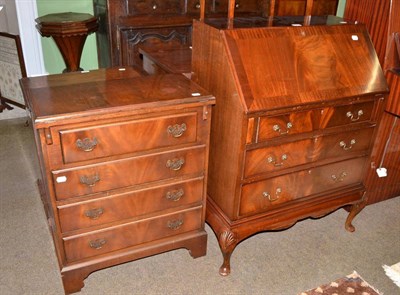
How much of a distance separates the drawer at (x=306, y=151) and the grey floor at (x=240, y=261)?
0.55 metres

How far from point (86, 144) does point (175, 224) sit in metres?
0.64

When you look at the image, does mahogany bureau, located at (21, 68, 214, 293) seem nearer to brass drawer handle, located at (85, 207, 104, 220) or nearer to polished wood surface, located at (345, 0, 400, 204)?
brass drawer handle, located at (85, 207, 104, 220)

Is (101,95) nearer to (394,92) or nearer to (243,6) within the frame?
(394,92)

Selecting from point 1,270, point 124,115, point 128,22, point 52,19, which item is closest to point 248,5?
point 128,22

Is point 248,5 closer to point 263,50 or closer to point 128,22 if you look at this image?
point 128,22

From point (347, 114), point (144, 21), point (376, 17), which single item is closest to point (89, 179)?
point (347, 114)

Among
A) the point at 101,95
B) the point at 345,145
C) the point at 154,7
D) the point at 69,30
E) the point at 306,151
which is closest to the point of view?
the point at 101,95

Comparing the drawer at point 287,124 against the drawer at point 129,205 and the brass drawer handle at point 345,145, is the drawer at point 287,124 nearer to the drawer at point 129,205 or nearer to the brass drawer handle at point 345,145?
the brass drawer handle at point 345,145

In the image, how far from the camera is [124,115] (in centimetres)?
155

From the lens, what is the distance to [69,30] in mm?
3148

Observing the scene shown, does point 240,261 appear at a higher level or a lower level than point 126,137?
lower

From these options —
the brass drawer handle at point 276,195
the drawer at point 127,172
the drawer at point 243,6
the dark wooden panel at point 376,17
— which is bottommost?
the brass drawer handle at point 276,195

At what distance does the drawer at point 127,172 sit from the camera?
1.60 m

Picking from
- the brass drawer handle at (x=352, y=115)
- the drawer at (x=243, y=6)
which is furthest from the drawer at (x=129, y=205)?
the drawer at (x=243, y=6)
